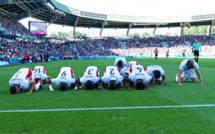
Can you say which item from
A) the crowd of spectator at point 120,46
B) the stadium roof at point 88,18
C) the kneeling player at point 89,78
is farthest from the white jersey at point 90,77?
the crowd of spectator at point 120,46

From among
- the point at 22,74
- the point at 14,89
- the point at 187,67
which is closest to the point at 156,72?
the point at 187,67

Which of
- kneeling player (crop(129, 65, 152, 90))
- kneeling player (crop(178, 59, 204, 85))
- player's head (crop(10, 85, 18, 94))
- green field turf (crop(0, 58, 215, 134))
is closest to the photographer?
green field turf (crop(0, 58, 215, 134))

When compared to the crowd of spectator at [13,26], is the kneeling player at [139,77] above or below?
below

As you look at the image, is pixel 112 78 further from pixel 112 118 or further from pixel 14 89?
pixel 14 89

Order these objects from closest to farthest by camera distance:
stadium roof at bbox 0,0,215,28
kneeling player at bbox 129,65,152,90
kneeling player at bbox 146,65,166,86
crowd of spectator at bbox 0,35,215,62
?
1. kneeling player at bbox 129,65,152,90
2. kneeling player at bbox 146,65,166,86
3. stadium roof at bbox 0,0,215,28
4. crowd of spectator at bbox 0,35,215,62

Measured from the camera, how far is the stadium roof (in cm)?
4354

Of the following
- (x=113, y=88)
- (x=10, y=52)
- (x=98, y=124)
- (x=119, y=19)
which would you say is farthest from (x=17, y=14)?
(x=98, y=124)

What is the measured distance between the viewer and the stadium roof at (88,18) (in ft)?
143

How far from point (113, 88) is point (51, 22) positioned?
2040 inches

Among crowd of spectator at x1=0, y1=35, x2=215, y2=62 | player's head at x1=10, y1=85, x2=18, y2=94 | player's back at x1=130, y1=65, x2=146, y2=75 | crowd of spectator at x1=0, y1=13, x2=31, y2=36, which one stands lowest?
player's head at x1=10, y1=85, x2=18, y2=94

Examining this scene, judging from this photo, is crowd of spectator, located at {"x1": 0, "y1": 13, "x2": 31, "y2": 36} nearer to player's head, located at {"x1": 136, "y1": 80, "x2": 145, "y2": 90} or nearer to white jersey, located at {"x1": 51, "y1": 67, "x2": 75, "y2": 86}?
white jersey, located at {"x1": 51, "y1": 67, "x2": 75, "y2": 86}

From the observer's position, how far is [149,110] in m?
4.46

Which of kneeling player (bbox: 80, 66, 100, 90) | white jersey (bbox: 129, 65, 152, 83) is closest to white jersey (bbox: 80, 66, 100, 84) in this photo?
kneeling player (bbox: 80, 66, 100, 90)

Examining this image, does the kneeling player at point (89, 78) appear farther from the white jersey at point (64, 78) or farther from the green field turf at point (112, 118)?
the green field turf at point (112, 118)
